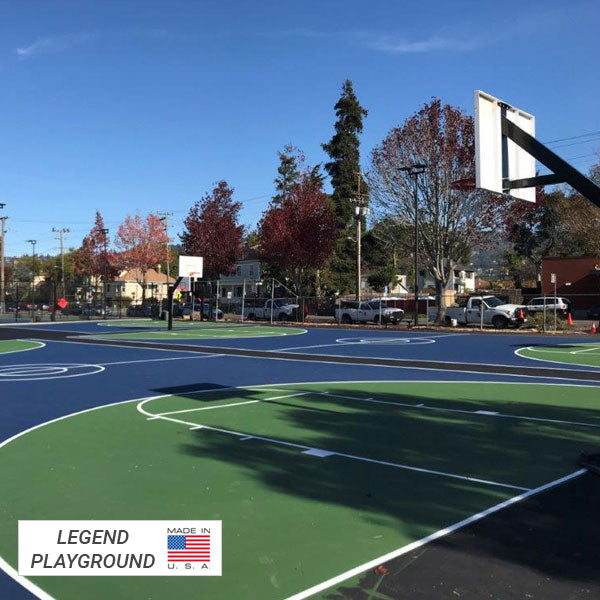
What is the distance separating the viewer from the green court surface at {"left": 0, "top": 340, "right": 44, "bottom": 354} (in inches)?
927

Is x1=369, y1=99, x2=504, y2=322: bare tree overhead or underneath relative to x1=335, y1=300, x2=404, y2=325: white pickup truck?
overhead

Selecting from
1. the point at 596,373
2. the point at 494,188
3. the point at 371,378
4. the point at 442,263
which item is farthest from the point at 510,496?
the point at 442,263

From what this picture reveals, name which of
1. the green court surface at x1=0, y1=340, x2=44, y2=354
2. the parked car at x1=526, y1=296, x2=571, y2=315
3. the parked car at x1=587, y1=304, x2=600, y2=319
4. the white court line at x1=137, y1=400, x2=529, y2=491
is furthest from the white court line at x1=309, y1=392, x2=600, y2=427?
the parked car at x1=587, y1=304, x2=600, y2=319

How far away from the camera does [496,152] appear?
8.14m

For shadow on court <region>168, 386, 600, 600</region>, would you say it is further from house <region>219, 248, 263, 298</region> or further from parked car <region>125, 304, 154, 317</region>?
house <region>219, 248, 263, 298</region>

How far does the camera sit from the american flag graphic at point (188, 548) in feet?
15.7

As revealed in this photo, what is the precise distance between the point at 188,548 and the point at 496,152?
237 inches

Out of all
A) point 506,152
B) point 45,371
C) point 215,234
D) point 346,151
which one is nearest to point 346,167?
point 346,151

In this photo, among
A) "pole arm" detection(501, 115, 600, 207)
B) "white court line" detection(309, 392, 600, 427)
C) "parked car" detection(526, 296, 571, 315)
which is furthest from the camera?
"parked car" detection(526, 296, 571, 315)

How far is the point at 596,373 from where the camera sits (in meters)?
15.8

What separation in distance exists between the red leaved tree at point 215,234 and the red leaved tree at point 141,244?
13.8m

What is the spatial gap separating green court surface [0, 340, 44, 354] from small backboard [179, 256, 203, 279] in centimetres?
1704

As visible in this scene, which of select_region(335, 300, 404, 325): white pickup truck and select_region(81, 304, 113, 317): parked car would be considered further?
select_region(81, 304, 113, 317): parked car

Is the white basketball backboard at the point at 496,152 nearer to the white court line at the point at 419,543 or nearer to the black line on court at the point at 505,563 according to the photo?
the white court line at the point at 419,543
